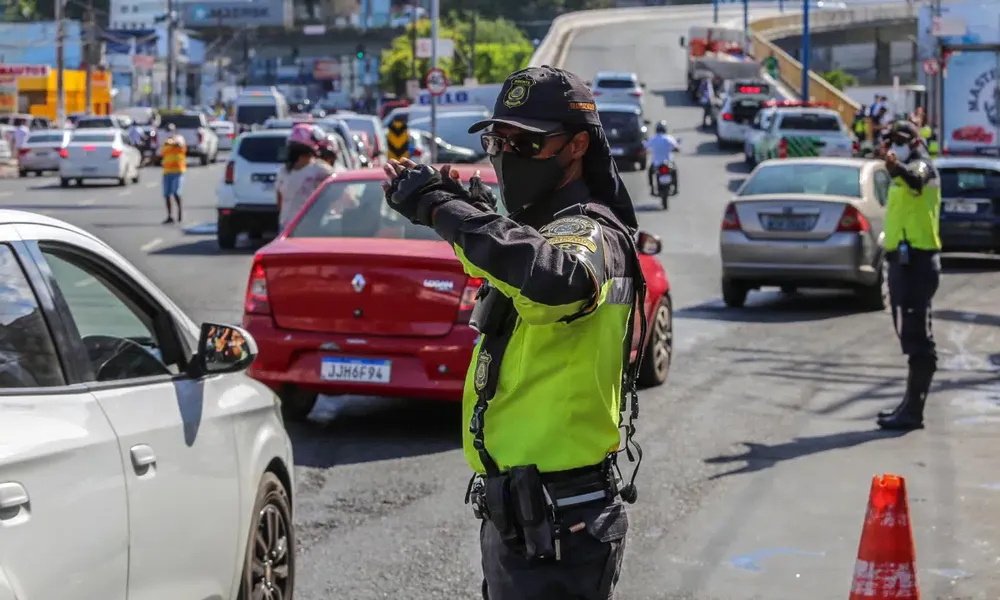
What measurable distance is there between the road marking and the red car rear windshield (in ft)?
43.4

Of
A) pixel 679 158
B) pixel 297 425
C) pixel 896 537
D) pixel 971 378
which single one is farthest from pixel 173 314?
pixel 679 158

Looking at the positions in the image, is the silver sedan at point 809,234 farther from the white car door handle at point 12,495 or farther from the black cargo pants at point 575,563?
the white car door handle at point 12,495

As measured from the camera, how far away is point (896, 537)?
449cm

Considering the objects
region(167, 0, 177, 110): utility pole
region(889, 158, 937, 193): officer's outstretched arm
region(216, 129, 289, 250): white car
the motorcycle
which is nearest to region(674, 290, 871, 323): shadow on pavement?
region(889, 158, 937, 193): officer's outstretched arm

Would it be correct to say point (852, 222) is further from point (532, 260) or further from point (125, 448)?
point (532, 260)

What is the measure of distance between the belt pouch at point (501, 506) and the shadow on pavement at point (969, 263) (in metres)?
18.3

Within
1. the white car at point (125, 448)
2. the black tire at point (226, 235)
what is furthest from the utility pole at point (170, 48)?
the white car at point (125, 448)

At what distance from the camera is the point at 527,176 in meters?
3.69

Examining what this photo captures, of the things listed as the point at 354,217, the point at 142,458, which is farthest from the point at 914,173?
the point at 142,458

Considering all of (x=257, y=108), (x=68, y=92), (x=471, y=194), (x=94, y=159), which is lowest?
(x=94, y=159)

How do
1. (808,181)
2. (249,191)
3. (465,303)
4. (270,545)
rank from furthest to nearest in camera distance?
1. (249,191)
2. (808,181)
3. (465,303)
4. (270,545)

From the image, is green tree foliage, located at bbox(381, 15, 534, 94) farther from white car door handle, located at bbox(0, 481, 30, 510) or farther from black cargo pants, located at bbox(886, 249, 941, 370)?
white car door handle, located at bbox(0, 481, 30, 510)

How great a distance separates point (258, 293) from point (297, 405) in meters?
0.86

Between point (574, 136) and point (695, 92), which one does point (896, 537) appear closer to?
point (574, 136)
